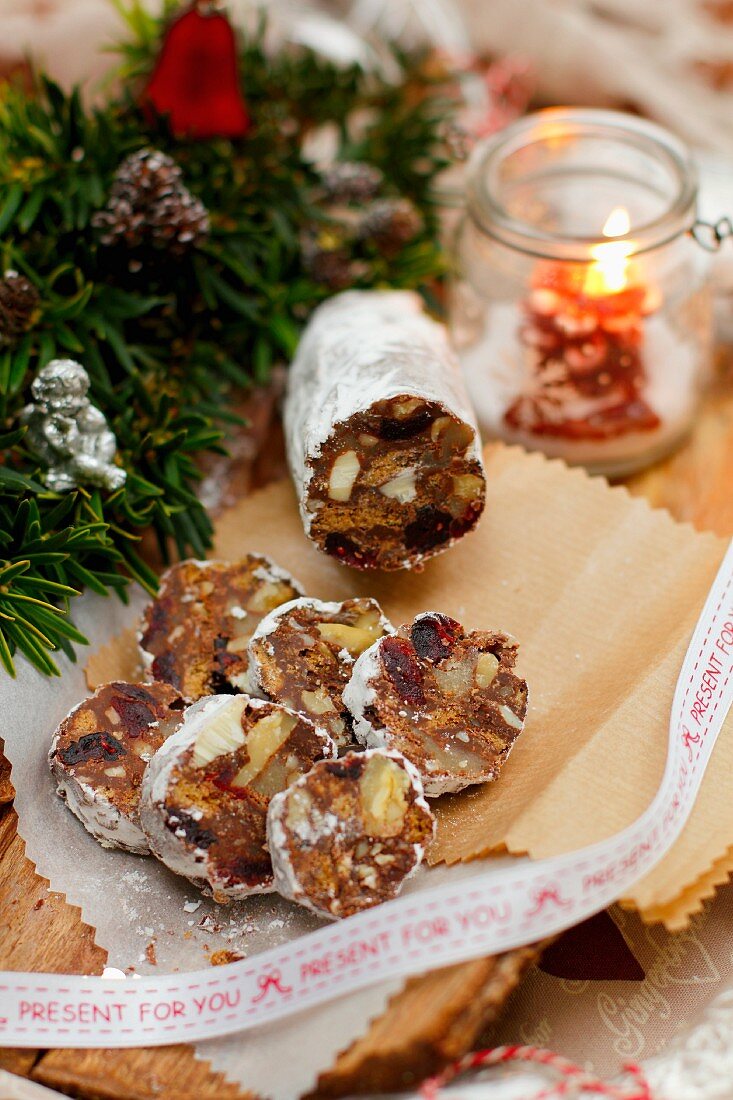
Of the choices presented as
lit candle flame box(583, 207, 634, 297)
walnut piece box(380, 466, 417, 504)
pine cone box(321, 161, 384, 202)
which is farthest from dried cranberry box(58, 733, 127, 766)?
pine cone box(321, 161, 384, 202)

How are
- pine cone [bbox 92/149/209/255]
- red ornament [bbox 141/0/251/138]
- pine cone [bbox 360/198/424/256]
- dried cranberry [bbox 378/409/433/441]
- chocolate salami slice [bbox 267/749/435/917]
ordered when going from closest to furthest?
chocolate salami slice [bbox 267/749/435/917], dried cranberry [bbox 378/409/433/441], pine cone [bbox 92/149/209/255], red ornament [bbox 141/0/251/138], pine cone [bbox 360/198/424/256]

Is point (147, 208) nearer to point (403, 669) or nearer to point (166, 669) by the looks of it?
point (166, 669)

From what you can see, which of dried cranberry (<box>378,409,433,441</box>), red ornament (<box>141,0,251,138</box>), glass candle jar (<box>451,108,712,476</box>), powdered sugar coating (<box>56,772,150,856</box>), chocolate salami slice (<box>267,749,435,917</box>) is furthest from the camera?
red ornament (<box>141,0,251,138</box>)

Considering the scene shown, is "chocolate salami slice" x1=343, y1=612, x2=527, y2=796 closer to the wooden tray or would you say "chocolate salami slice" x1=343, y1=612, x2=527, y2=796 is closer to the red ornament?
the wooden tray

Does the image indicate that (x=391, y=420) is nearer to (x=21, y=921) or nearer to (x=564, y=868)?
(x=564, y=868)

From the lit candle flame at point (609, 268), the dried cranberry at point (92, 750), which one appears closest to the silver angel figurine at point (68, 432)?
the dried cranberry at point (92, 750)

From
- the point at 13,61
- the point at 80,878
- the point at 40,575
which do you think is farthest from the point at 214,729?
the point at 13,61

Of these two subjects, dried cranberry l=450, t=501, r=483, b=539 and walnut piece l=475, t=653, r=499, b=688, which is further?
dried cranberry l=450, t=501, r=483, b=539
